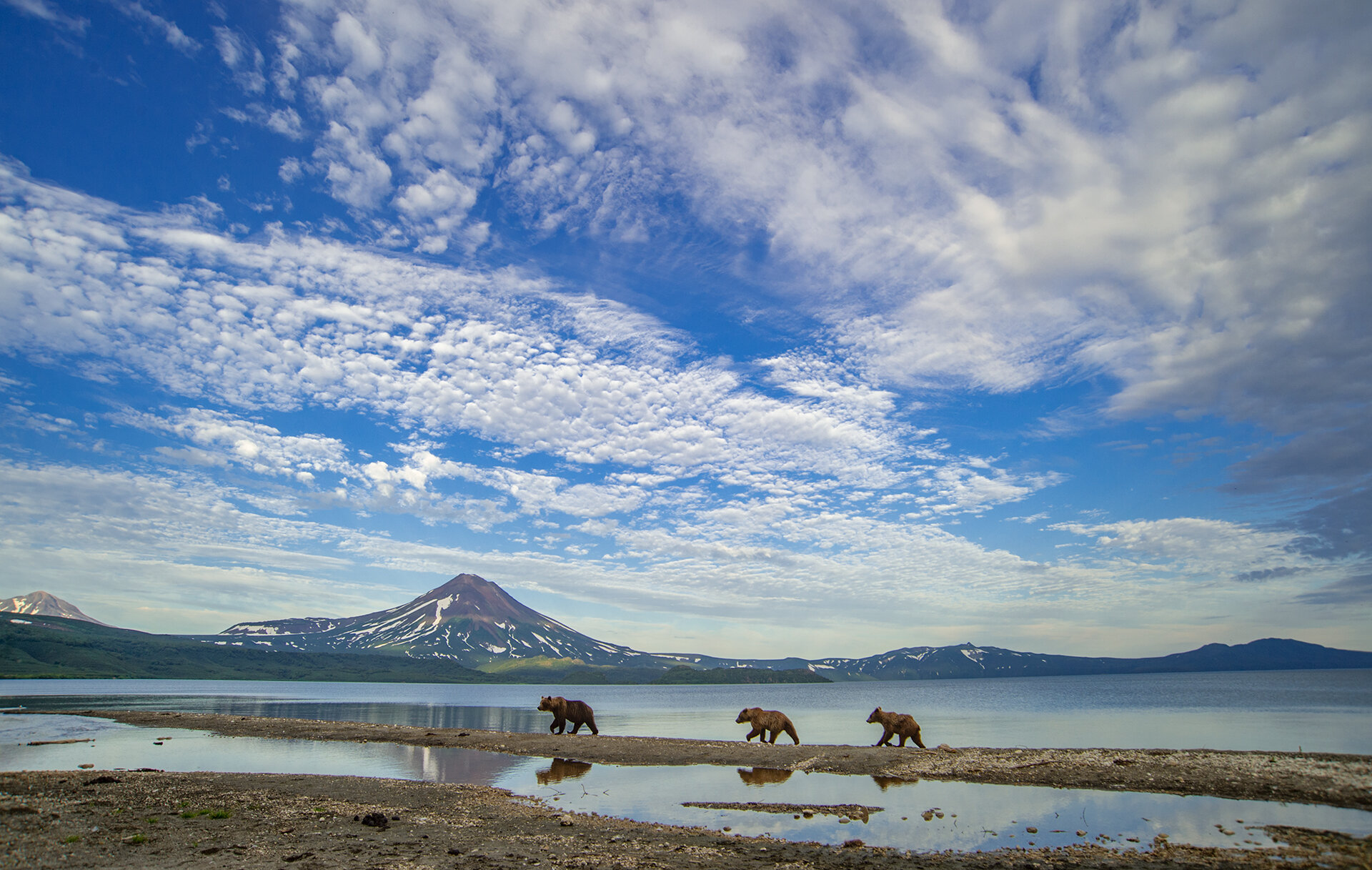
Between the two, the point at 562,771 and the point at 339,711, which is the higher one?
the point at 562,771

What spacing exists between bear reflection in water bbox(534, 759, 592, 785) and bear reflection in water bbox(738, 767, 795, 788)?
647 cm

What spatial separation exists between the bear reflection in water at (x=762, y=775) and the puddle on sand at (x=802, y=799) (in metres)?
0.06

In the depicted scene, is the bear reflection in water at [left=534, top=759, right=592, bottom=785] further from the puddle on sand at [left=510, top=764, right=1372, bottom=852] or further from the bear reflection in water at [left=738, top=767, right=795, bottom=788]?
the bear reflection in water at [left=738, top=767, right=795, bottom=788]

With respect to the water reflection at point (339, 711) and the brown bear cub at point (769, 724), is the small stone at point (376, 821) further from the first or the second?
the water reflection at point (339, 711)

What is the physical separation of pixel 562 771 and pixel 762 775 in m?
8.24

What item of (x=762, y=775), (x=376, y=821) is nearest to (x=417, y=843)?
(x=376, y=821)

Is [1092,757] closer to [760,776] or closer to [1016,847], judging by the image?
[760,776]

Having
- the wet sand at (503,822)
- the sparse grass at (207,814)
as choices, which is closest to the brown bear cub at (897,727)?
the wet sand at (503,822)

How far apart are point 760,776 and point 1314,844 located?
16.1m

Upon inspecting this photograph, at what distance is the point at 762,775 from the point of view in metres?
25.9

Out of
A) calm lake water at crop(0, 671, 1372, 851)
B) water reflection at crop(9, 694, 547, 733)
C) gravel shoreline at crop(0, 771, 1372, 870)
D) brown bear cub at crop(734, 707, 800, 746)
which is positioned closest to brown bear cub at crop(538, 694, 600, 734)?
calm lake water at crop(0, 671, 1372, 851)

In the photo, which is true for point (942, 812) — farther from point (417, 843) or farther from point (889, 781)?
point (417, 843)

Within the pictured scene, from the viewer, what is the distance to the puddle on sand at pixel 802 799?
15828 mm

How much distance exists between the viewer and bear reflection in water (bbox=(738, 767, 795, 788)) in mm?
24242
